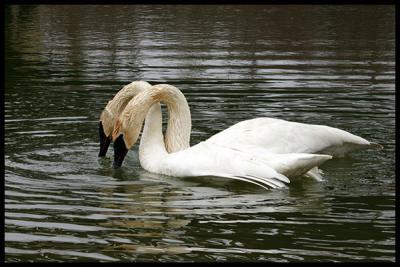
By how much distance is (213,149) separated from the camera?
9.50 m

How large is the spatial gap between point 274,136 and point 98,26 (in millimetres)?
13197

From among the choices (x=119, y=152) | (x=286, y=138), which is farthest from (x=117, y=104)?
A: (x=286, y=138)

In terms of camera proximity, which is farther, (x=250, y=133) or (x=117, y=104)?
(x=117, y=104)

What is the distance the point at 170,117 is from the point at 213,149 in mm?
1153

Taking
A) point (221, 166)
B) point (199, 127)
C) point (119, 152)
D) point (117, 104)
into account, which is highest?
point (117, 104)

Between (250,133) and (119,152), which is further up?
(250,133)

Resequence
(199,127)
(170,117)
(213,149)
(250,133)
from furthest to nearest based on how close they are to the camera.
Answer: (199,127), (170,117), (250,133), (213,149)

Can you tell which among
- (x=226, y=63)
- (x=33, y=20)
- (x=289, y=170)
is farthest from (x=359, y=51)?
(x=289, y=170)

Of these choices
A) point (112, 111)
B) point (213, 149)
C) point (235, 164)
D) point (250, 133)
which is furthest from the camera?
point (112, 111)

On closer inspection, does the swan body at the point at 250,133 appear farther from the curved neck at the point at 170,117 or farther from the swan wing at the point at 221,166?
the swan wing at the point at 221,166

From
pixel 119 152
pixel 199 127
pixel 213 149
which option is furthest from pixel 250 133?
pixel 199 127

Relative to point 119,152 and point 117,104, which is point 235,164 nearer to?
point 119,152

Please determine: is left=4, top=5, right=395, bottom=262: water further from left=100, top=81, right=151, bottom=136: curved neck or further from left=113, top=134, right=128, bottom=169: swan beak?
left=100, top=81, right=151, bottom=136: curved neck

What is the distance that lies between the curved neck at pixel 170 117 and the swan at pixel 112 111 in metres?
0.15
